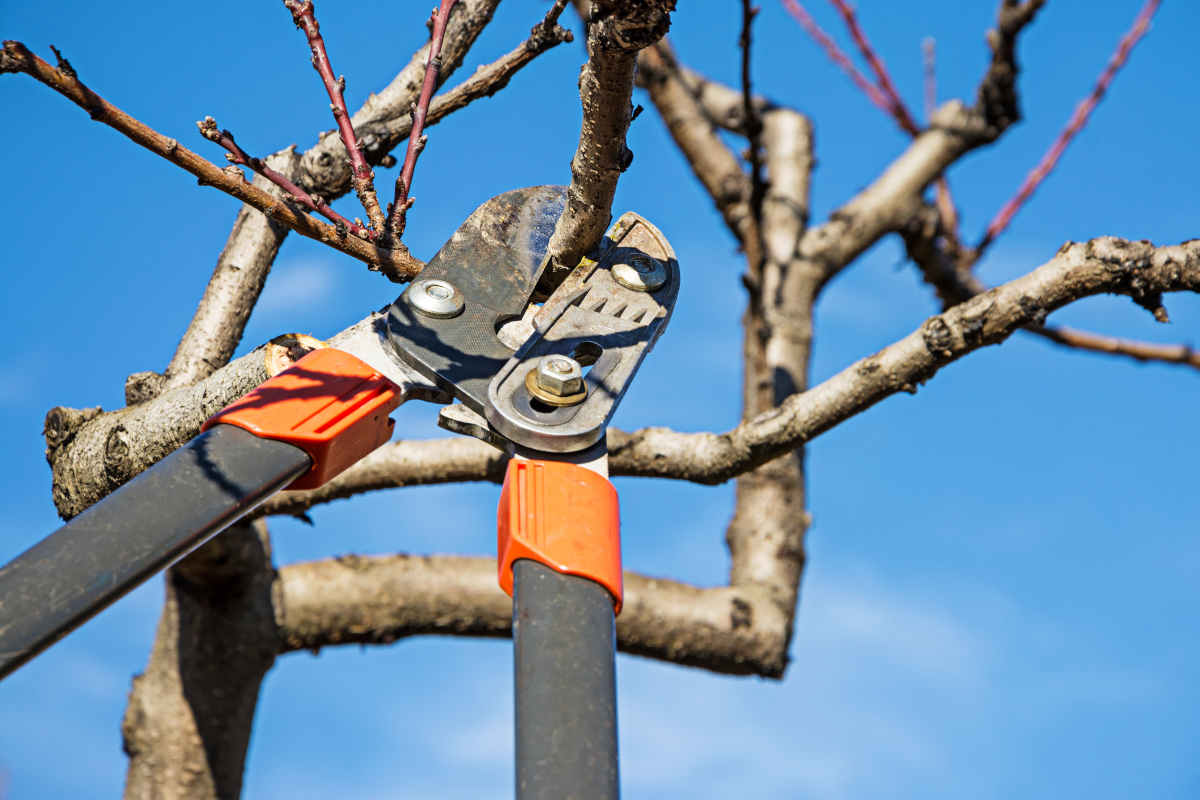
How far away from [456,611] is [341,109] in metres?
1.92

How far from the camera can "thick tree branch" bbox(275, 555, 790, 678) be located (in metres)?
3.52

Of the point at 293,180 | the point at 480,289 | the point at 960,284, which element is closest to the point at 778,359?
the point at 960,284

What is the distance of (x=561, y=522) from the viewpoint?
5.25ft

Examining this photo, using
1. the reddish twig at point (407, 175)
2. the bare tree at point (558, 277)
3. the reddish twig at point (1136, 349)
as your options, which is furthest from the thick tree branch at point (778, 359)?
the reddish twig at point (407, 175)

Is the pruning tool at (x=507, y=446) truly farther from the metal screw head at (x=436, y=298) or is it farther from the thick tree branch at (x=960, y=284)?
the thick tree branch at (x=960, y=284)

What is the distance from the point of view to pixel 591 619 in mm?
1493

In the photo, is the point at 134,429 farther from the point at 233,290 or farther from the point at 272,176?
the point at 272,176

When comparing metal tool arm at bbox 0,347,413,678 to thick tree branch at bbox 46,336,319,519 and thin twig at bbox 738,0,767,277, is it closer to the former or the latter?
thick tree branch at bbox 46,336,319,519

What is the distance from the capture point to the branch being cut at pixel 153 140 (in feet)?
6.11

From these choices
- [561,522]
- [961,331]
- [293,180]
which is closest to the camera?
[561,522]

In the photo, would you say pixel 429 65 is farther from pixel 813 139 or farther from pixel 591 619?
pixel 813 139

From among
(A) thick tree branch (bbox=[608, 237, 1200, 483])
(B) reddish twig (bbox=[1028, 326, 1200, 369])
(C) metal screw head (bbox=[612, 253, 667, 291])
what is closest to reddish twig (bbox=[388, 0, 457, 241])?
(C) metal screw head (bbox=[612, 253, 667, 291])

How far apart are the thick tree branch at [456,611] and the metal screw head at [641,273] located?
170cm

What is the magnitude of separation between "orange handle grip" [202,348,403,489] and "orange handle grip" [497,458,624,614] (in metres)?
0.24
